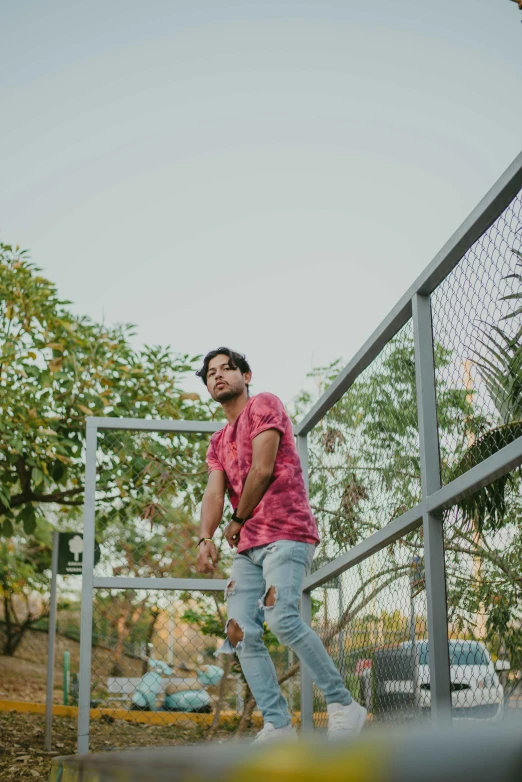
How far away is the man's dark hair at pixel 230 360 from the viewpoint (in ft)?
12.9

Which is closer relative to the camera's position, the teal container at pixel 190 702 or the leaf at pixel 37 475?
the teal container at pixel 190 702

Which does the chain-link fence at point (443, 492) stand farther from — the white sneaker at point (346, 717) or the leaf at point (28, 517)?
the leaf at point (28, 517)

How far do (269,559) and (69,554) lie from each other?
437 cm

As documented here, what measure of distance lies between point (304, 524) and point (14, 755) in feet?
12.7

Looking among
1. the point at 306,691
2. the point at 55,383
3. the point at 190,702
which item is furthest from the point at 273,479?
the point at 55,383

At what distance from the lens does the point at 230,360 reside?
3926 millimetres

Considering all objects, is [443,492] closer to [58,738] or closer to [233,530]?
[233,530]

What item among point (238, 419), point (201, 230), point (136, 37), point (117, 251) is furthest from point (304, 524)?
point (201, 230)

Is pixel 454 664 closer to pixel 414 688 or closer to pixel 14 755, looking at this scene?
pixel 414 688

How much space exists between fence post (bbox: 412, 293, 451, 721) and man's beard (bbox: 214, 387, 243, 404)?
1.02 meters

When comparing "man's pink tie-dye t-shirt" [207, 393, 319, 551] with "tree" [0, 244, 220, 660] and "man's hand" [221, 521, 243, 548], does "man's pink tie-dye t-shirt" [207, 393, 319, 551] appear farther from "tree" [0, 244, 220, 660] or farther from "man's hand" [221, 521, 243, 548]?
"tree" [0, 244, 220, 660]

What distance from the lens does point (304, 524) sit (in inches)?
137

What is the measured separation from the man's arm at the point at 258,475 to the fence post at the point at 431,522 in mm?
713

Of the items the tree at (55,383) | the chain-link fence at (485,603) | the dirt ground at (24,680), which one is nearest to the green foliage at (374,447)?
the chain-link fence at (485,603)
